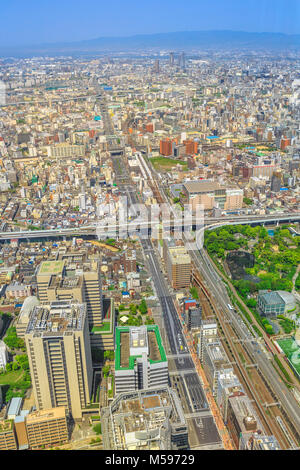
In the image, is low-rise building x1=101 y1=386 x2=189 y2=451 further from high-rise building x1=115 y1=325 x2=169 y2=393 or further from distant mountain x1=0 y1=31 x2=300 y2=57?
distant mountain x1=0 y1=31 x2=300 y2=57

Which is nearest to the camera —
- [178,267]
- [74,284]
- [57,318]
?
[57,318]

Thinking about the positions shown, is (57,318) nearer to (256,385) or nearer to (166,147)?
(256,385)

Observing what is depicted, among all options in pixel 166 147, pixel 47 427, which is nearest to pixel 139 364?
pixel 47 427

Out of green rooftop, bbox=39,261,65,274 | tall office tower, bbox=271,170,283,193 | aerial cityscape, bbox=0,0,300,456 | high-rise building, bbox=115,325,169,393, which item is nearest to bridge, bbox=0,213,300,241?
aerial cityscape, bbox=0,0,300,456

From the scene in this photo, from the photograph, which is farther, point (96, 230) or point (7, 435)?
point (96, 230)

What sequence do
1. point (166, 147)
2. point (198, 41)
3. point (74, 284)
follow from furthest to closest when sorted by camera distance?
point (198, 41) < point (166, 147) < point (74, 284)

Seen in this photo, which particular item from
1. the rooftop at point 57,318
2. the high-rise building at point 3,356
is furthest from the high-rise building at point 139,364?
the high-rise building at point 3,356

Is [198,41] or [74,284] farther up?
[198,41]
